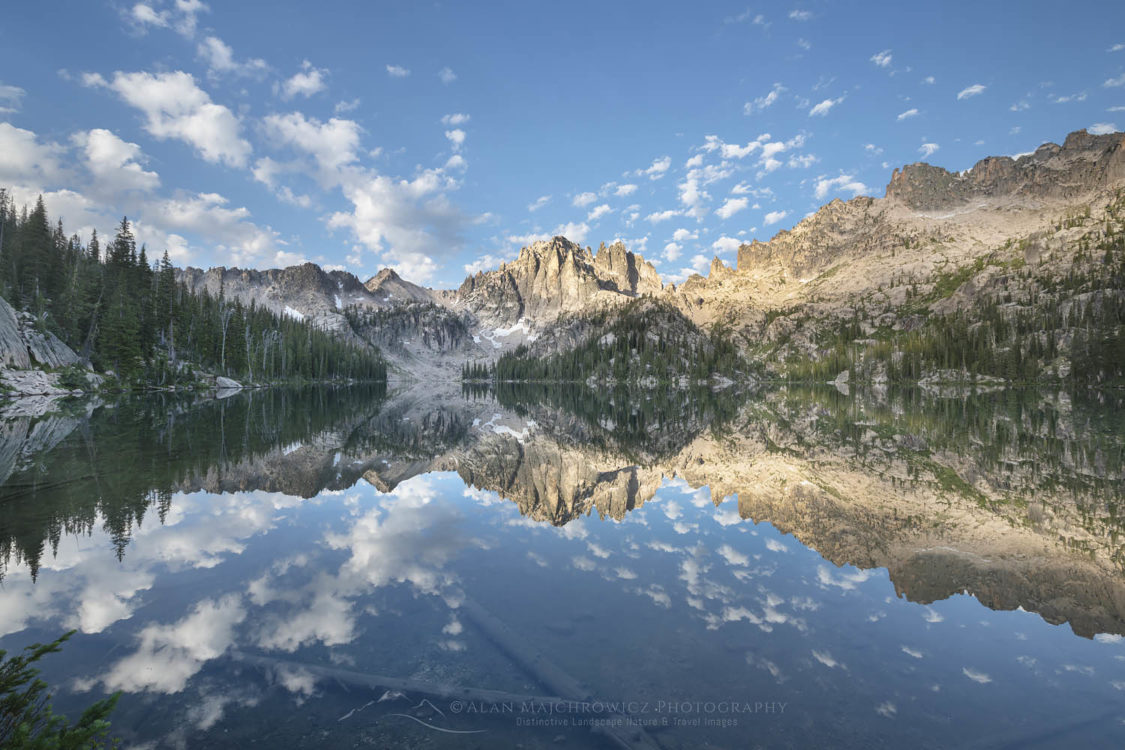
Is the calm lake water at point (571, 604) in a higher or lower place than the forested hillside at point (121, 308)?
lower

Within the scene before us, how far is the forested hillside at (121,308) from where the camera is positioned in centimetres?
7775

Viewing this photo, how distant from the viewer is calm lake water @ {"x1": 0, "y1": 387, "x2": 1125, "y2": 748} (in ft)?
23.0

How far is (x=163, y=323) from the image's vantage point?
295 ft

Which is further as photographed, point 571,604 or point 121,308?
point 121,308

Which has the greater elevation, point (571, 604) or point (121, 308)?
point (121, 308)

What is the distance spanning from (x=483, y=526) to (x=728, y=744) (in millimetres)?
12036

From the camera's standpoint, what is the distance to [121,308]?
79.9m

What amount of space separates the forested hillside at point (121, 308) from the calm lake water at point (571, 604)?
70.1 meters

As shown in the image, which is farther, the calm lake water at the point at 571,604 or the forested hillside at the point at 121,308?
the forested hillside at the point at 121,308

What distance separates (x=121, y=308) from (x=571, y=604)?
102 metres

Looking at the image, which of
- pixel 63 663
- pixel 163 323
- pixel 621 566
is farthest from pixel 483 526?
pixel 163 323

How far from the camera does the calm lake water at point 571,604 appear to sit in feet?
23.0

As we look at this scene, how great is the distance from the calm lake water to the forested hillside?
7005cm

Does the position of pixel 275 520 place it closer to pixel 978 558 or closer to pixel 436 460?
pixel 436 460
